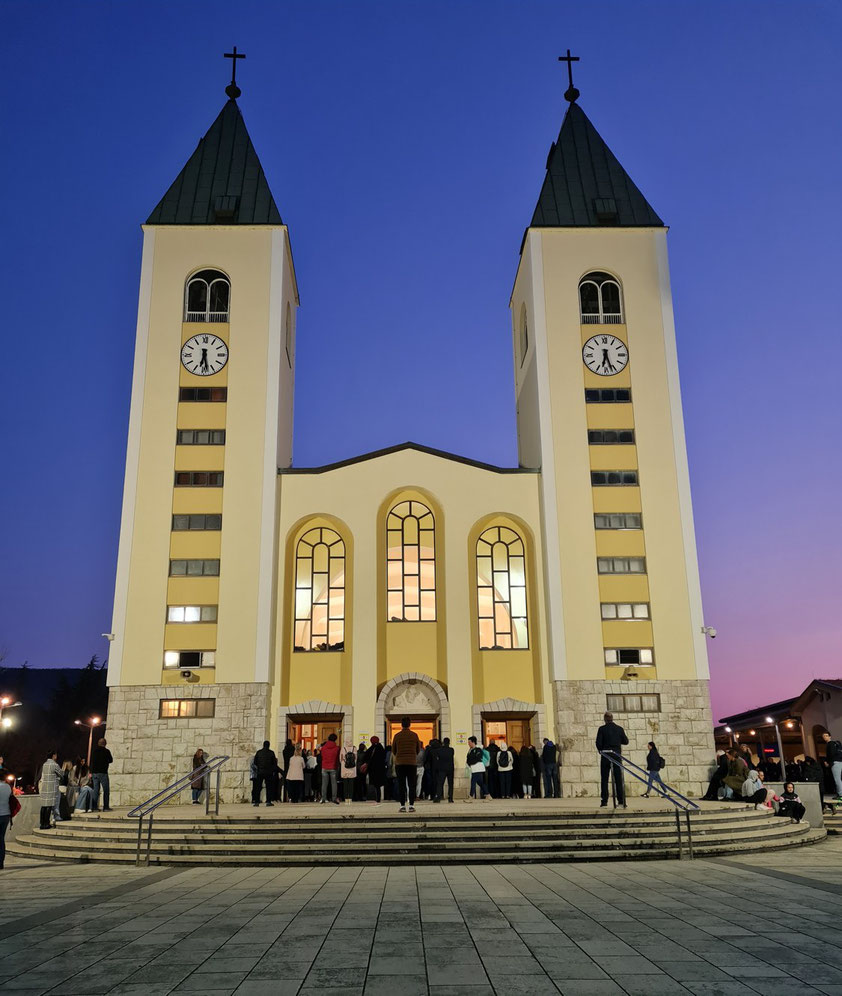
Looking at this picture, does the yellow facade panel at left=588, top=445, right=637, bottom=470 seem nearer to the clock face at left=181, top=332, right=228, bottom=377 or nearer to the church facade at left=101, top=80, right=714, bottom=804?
the church facade at left=101, top=80, right=714, bottom=804

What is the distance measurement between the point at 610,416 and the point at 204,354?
1309 cm

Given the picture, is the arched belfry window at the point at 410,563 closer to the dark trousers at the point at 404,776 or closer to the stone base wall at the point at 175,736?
the stone base wall at the point at 175,736

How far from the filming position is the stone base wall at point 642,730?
75.9ft

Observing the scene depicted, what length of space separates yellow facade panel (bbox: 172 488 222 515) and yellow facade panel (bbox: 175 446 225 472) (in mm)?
749

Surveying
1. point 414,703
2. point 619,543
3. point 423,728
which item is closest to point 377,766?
point 414,703

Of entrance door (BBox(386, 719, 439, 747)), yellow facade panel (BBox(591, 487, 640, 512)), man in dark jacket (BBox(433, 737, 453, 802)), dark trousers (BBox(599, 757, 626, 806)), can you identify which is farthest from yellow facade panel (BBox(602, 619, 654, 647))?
dark trousers (BBox(599, 757, 626, 806))

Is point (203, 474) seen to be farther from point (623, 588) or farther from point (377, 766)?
point (623, 588)

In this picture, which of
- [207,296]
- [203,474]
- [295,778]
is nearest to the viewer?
[295,778]

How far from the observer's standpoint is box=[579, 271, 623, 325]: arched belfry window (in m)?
27.9

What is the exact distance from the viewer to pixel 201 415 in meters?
26.3

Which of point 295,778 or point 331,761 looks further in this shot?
point 295,778

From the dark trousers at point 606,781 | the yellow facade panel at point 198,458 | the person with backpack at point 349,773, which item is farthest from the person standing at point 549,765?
the yellow facade panel at point 198,458

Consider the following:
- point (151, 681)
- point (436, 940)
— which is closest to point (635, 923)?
point (436, 940)

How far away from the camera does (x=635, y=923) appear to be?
8078 mm
